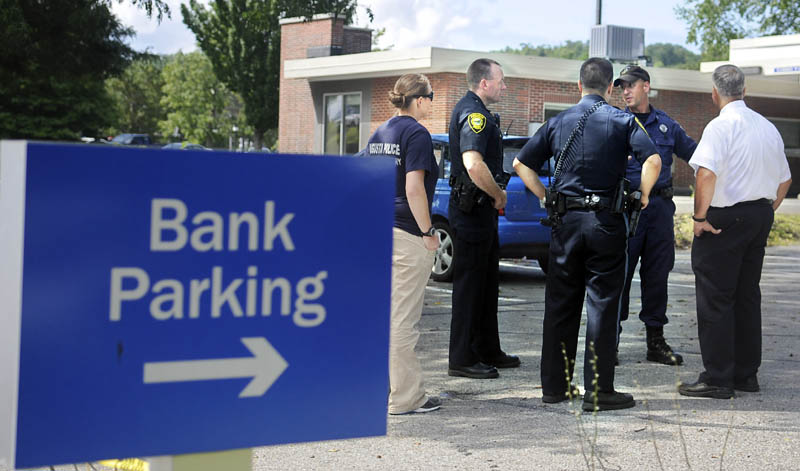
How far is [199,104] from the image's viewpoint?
61.4 metres

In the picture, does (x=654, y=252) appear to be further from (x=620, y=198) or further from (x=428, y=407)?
(x=428, y=407)

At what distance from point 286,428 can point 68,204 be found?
1.88ft

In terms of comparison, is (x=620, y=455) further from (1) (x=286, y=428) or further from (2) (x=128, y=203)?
(2) (x=128, y=203)

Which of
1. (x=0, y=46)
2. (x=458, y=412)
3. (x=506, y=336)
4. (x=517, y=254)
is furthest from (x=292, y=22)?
(x=458, y=412)

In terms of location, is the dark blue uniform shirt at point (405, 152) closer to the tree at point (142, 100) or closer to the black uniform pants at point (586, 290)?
the black uniform pants at point (586, 290)

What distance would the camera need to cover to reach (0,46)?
1409cm

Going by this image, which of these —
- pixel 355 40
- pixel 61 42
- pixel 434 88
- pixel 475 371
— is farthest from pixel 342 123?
pixel 475 371

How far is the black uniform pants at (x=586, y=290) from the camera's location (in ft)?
17.8

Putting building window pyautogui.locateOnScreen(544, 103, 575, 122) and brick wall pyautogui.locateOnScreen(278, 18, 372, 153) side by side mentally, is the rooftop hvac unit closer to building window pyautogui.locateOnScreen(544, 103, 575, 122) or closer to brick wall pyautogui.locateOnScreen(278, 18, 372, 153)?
building window pyautogui.locateOnScreen(544, 103, 575, 122)

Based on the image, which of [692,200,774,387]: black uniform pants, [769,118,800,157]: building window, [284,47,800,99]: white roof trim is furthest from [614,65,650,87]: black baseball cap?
[769,118,800,157]: building window

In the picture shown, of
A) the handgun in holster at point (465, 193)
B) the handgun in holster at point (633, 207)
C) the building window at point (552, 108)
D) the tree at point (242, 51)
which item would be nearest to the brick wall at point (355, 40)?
the tree at point (242, 51)

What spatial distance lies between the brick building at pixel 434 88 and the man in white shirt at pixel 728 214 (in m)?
17.6

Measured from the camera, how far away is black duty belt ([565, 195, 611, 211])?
541 cm

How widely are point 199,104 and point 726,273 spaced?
58.1m
